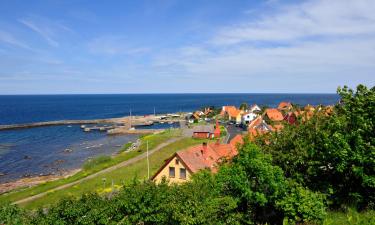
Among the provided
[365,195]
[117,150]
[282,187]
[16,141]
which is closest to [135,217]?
[282,187]

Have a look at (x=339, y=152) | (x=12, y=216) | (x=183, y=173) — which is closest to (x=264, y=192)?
(x=339, y=152)

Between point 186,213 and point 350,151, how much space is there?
1013 cm

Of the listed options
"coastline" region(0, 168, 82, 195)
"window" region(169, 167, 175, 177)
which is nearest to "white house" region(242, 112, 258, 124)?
"coastline" region(0, 168, 82, 195)

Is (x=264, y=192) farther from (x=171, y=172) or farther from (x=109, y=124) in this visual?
(x=109, y=124)

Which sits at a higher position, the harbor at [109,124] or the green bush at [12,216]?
the green bush at [12,216]

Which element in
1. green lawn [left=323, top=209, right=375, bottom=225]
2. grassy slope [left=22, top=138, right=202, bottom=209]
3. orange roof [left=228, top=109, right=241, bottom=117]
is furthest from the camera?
orange roof [left=228, top=109, right=241, bottom=117]

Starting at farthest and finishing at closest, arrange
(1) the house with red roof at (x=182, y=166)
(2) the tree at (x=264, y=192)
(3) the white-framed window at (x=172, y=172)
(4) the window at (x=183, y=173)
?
(3) the white-framed window at (x=172, y=172)
(4) the window at (x=183, y=173)
(1) the house with red roof at (x=182, y=166)
(2) the tree at (x=264, y=192)

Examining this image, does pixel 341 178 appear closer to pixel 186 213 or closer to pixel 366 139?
pixel 366 139

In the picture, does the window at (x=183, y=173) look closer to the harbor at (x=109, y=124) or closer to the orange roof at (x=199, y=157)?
the orange roof at (x=199, y=157)

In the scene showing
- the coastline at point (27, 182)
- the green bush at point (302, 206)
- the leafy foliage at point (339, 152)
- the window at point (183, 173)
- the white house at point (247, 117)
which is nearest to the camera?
the green bush at point (302, 206)

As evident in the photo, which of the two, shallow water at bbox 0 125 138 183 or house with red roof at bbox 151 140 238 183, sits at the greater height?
house with red roof at bbox 151 140 238 183

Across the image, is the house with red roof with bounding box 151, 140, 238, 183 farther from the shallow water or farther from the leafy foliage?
the shallow water

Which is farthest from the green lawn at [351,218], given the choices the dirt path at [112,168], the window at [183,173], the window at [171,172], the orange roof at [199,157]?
the dirt path at [112,168]

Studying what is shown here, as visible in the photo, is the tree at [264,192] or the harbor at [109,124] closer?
the tree at [264,192]
